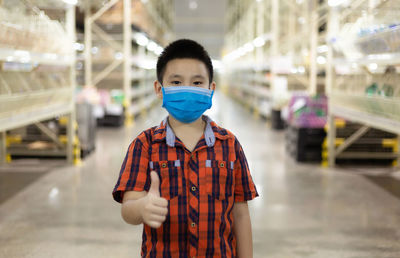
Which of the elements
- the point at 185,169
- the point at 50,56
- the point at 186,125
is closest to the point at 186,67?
the point at 186,125

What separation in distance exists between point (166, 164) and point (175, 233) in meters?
0.23

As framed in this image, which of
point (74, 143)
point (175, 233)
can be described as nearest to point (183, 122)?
point (175, 233)

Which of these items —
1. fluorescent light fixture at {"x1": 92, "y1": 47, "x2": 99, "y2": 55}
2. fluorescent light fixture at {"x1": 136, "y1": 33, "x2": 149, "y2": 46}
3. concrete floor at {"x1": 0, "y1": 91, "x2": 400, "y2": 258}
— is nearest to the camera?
concrete floor at {"x1": 0, "y1": 91, "x2": 400, "y2": 258}

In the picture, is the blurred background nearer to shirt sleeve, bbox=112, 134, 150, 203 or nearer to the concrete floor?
the concrete floor

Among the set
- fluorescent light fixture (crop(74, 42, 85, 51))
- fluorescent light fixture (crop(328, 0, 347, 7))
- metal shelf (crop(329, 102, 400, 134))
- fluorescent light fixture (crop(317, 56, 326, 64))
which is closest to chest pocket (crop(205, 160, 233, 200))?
metal shelf (crop(329, 102, 400, 134))

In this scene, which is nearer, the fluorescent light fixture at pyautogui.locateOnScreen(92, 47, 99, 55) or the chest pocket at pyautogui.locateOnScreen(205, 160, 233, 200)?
the chest pocket at pyautogui.locateOnScreen(205, 160, 233, 200)

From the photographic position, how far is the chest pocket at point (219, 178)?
66.1 inches

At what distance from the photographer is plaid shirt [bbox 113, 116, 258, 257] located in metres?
1.67

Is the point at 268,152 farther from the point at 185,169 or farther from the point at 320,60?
the point at 185,169

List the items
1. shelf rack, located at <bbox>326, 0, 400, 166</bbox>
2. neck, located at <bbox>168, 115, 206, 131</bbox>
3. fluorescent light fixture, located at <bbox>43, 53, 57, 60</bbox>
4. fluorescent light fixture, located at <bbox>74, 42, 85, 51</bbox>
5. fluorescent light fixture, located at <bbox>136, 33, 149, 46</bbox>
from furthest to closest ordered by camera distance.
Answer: fluorescent light fixture, located at <bbox>136, 33, 149, 46</bbox>
fluorescent light fixture, located at <bbox>74, 42, 85, 51</bbox>
fluorescent light fixture, located at <bbox>43, 53, 57, 60</bbox>
shelf rack, located at <bbox>326, 0, 400, 166</bbox>
neck, located at <bbox>168, 115, 206, 131</bbox>

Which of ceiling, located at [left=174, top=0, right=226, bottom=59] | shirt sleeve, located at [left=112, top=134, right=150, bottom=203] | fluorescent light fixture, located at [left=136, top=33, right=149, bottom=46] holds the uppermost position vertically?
ceiling, located at [left=174, top=0, right=226, bottom=59]

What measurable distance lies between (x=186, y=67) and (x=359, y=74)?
19.6ft

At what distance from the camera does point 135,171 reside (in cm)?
168

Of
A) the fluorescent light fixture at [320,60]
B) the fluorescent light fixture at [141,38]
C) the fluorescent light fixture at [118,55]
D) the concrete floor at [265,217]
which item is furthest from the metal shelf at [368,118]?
the fluorescent light fixture at [141,38]
